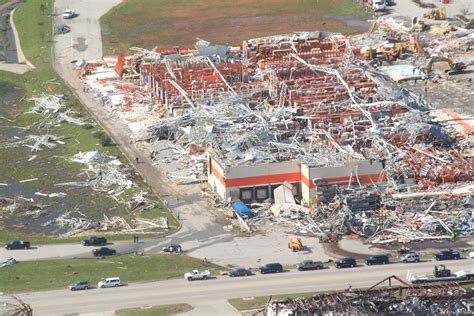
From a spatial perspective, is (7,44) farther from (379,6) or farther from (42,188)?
(42,188)

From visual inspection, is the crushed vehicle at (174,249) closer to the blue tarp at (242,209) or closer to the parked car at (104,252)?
the parked car at (104,252)

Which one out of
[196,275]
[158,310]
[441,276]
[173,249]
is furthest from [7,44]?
[441,276]

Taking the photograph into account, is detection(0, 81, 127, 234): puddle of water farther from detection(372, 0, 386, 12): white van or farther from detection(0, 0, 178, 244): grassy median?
detection(372, 0, 386, 12): white van

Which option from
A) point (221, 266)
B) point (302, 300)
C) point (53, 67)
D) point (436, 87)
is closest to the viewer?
point (302, 300)

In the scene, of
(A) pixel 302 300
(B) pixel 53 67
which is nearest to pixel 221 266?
(A) pixel 302 300

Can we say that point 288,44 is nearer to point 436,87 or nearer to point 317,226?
point 436,87

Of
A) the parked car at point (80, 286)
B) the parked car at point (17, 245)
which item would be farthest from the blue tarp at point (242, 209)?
the parked car at point (80, 286)

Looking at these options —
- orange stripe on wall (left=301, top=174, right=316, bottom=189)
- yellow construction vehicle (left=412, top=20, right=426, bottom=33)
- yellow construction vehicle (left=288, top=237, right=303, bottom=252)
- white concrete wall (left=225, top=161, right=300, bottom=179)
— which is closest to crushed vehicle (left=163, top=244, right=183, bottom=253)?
yellow construction vehicle (left=288, top=237, right=303, bottom=252)
